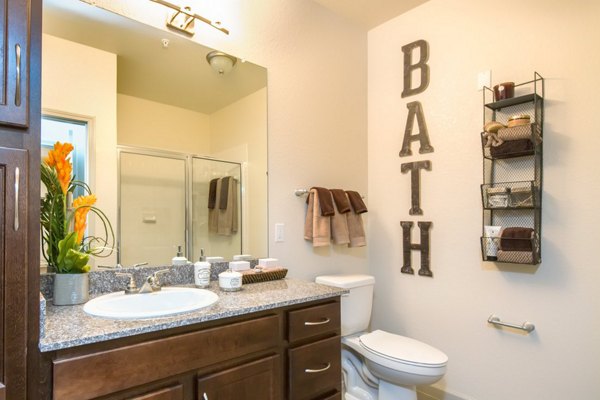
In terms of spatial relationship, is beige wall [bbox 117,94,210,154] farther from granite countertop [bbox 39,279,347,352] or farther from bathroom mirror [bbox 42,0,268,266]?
granite countertop [bbox 39,279,347,352]

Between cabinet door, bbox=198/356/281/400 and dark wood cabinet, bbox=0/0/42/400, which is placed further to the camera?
cabinet door, bbox=198/356/281/400

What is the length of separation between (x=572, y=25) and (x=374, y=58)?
1179 mm

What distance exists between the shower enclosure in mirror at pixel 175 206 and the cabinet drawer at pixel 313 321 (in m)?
0.60

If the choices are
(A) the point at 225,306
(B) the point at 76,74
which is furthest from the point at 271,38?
(A) the point at 225,306

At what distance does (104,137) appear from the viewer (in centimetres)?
146

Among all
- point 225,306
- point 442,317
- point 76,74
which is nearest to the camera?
point 225,306

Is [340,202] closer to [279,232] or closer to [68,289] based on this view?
[279,232]

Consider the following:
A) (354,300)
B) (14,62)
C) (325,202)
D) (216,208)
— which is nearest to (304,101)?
(325,202)

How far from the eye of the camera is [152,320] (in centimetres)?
104

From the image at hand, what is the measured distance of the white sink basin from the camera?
1123 millimetres

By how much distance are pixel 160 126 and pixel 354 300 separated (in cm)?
145

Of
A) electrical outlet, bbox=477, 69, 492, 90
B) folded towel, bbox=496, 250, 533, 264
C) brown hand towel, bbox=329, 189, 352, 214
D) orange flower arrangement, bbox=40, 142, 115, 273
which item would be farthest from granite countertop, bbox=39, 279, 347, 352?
electrical outlet, bbox=477, 69, 492, 90

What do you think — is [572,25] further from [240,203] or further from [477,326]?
[240,203]

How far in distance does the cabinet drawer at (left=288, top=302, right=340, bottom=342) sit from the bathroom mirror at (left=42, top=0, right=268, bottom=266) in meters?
0.59
